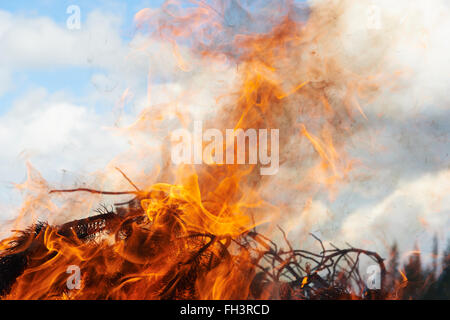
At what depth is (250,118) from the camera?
24.9ft

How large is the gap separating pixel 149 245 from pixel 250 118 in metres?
3.01

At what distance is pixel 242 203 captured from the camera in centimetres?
677

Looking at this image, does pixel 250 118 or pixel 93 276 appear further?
pixel 250 118

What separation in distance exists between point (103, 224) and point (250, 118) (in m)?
3.20

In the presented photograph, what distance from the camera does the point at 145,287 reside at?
5.86m

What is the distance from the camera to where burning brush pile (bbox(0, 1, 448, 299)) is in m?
5.95

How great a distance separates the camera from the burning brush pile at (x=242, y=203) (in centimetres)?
595

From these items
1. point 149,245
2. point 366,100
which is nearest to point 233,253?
point 149,245
